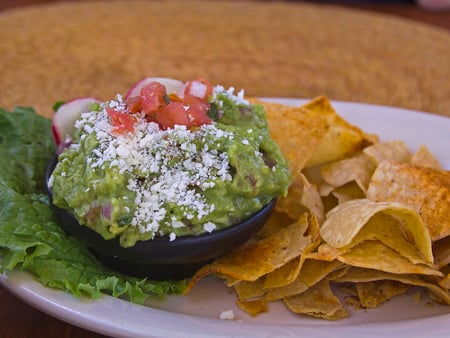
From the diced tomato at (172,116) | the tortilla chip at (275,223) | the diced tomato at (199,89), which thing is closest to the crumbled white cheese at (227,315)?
the tortilla chip at (275,223)

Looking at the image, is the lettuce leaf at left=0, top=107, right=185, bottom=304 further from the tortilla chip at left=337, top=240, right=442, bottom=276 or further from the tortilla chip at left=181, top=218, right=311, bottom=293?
the tortilla chip at left=337, top=240, right=442, bottom=276

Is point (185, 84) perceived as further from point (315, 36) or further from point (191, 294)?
point (315, 36)

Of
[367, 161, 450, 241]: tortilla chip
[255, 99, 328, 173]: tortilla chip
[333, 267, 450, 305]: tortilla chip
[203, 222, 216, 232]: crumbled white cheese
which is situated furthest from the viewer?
[255, 99, 328, 173]: tortilla chip

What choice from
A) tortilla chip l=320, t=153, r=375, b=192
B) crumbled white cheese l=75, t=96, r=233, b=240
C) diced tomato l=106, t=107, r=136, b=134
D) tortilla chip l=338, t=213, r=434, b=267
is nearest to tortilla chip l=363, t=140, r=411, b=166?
tortilla chip l=320, t=153, r=375, b=192

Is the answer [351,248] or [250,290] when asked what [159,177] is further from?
[351,248]

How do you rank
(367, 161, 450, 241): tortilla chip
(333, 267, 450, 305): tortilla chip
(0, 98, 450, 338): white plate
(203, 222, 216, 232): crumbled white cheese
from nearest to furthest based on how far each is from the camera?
(0, 98, 450, 338): white plate
(203, 222, 216, 232): crumbled white cheese
(333, 267, 450, 305): tortilla chip
(367, 161, 450, 241): tortilla chip

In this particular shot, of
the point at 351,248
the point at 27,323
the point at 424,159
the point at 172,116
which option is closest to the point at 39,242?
the point at 27,323

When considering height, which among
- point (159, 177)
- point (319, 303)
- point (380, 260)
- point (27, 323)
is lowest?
point (27, 323)

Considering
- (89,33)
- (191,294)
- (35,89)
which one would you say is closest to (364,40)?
(89,33)
